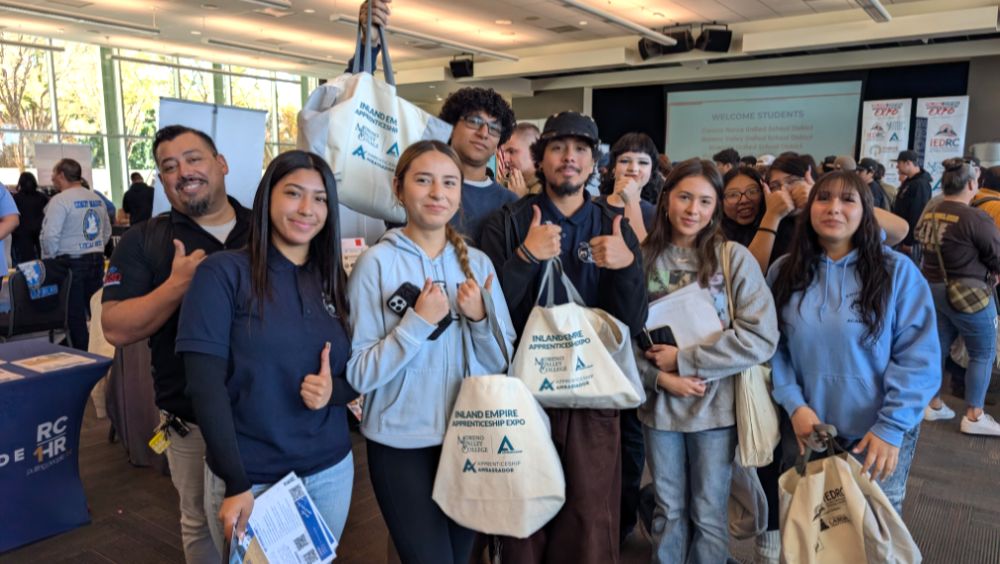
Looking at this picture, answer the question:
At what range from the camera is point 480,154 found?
84.0 inches

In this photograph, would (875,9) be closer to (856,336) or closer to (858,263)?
(858,263)

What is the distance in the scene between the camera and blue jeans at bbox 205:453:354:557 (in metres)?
1.47

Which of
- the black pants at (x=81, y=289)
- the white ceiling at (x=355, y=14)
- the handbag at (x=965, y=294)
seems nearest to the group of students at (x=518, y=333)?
the handbag at (x=965, y=294)

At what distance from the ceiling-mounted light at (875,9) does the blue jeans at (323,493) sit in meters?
8.82

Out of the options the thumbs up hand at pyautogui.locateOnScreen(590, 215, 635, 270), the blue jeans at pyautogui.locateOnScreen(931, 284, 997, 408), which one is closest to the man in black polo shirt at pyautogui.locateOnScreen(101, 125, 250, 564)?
the thumbs up hand at pyautogui.locateOnScreen(590, 215, 635, 270)

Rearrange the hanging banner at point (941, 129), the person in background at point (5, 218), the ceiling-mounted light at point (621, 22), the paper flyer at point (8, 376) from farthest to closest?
the hanging banner at point (941, 129) → the ceiling-mounted light at point (621, 22) → the person in background at point (5, 218) → the paper flyer at point (8, 376)

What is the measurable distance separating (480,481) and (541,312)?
17.0 inches

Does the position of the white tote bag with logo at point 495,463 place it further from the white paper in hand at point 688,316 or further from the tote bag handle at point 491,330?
the white paper in hand at point 688,316

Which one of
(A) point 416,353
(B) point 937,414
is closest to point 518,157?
(A) point 416,353

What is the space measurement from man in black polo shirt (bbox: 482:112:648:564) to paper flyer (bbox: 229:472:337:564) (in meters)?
0.54

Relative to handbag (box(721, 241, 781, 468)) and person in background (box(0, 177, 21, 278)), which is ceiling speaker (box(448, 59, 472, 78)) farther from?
handbag (box(721, 241, 781, 468))

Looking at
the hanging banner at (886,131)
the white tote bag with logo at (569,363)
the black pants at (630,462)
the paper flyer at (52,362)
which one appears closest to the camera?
the white tote bag with logo at (569,363)

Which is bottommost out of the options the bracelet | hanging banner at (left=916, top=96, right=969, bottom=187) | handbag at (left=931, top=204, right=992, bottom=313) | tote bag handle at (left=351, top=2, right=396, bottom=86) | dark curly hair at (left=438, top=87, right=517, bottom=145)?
handbag at (left=931, top=204, right=992, bottom=313)

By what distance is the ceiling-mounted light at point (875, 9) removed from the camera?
309 inches
